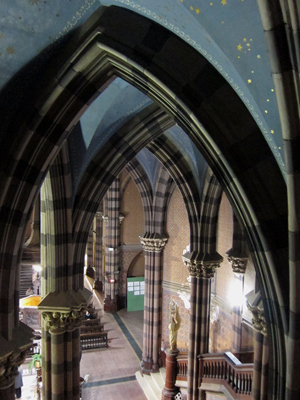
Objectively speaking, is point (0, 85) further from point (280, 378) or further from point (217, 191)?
point (217, 191)

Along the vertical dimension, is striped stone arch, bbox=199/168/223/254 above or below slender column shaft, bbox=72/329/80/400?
above

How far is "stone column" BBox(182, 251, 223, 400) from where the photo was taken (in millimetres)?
8320

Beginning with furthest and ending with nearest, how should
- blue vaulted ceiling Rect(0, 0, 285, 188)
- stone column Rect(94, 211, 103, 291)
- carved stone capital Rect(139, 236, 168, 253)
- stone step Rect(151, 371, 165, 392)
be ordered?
stone column Rect(94, 211, 103, 291), carved stone capital Rect(139, 236, 168, 253), stone step Rect(151, 371, 165, 392), blue vaulted ceiling Rect(0, 0, 285, 188)

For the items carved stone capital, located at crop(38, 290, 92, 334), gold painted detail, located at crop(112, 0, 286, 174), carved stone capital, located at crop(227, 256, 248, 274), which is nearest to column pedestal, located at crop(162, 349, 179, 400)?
carved stone capital, located at crop(227, 256, 248, 274)

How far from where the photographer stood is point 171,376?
8.87 m

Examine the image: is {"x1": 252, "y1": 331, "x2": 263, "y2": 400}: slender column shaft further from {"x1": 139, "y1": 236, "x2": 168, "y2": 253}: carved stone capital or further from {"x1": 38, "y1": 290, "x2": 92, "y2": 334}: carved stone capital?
{"x1": 139, "y1": 236, "x2": 168, "y2": 253}: carved stone capital

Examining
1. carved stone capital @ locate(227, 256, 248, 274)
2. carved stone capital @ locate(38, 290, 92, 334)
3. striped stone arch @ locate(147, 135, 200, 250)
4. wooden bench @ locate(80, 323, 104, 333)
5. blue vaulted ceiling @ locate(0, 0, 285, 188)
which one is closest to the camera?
blue vaulted ceiling @ locate(0, 0, 285, 188)

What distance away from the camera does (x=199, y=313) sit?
27.7 ft

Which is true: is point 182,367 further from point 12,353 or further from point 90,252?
point 90,252

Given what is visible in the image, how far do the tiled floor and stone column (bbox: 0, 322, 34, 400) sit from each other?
230 inches

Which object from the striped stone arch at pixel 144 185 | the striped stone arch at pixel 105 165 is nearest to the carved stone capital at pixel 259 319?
A: the striped stone arch at pixel 105 165

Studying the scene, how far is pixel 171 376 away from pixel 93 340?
13.0 feet

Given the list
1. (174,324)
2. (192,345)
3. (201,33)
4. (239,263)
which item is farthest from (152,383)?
(201,33)

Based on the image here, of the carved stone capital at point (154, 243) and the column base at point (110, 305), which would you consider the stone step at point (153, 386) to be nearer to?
the carved stone capital at point (154, 243)
